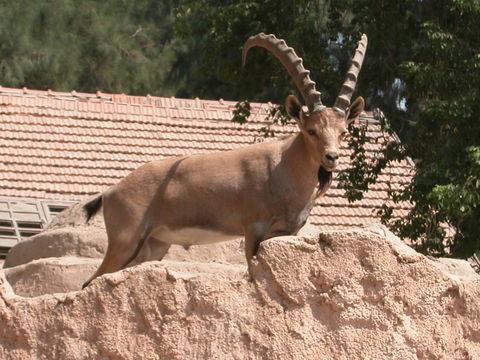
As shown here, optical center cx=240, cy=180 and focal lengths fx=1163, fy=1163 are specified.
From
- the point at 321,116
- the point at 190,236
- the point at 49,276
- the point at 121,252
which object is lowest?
the point at 49,276

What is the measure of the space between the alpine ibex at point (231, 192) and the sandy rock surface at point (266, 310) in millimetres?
2340

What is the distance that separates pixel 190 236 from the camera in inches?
361

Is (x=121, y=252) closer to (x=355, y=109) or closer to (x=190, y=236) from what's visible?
(x=190, y=236)

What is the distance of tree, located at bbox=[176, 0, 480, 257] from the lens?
12812mm

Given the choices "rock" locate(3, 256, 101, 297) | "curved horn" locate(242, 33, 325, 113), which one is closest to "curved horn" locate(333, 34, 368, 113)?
"curved horn" locate(242, 33, 325, 113)

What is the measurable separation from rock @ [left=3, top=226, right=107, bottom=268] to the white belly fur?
1283 mm

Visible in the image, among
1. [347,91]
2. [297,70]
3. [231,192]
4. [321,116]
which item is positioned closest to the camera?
[321,116]

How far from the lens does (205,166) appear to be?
9344mm

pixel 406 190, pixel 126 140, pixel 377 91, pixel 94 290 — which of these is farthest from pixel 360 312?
pixel 126 140

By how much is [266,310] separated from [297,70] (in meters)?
3.61

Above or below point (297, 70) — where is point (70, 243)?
below

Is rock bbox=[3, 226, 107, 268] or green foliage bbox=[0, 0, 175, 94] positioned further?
green foliage bbox=[0, 0, 175, 94]

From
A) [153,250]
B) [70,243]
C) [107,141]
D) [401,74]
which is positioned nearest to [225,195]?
[153,250]

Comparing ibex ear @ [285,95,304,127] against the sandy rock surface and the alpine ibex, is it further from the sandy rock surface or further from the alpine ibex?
the sandy rock surface
